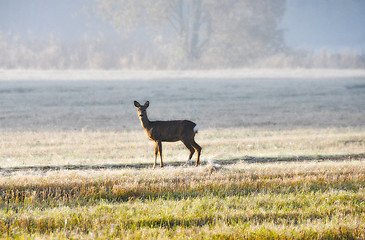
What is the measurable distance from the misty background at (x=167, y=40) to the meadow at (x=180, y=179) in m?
27.4

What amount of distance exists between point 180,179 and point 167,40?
54.6 meters

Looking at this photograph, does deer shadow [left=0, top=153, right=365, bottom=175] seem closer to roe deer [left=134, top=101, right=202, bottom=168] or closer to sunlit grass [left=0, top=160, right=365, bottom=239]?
roe deer [left=134, top=101, right=202, bottom=168]

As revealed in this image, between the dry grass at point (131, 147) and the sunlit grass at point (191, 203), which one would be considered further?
the dry grass at point (131, 147)

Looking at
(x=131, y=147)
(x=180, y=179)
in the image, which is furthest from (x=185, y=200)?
(x=131, y=147)

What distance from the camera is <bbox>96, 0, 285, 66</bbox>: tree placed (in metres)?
57.6

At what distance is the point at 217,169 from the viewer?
10719mm

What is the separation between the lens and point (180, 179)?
32.4ft

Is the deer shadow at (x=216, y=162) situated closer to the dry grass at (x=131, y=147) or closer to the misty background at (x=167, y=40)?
the dry grass at (x=131, y=147)

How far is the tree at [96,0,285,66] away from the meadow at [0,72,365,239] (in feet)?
98.3

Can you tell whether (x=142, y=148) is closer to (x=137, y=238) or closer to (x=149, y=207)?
(x=149, y=207)

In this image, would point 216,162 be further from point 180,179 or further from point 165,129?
point 180,179

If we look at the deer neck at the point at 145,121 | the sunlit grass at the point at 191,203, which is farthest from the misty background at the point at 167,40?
the sunlit grass at the point at 191,203

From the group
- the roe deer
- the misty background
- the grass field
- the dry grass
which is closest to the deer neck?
the roe deer

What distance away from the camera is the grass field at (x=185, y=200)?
7199 mm
